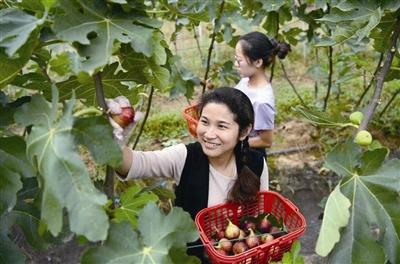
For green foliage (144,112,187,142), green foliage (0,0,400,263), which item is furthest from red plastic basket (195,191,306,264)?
green foliage (144,112,187,142)

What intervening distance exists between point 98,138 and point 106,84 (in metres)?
0.52

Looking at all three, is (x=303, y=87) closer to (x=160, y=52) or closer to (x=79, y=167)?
(x=160, y=52)

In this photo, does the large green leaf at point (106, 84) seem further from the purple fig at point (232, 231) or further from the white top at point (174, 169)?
the purple fig at point (232, 231)

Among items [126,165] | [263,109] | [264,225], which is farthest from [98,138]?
[263,109]

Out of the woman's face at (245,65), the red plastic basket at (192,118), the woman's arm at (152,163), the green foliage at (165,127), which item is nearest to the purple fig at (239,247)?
the woman's arm at (152,163)

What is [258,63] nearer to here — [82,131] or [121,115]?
[121,115]

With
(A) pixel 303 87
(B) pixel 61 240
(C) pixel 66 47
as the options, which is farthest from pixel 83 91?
(A) pixel 303 87

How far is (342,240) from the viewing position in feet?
4.41

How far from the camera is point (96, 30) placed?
3.83ft

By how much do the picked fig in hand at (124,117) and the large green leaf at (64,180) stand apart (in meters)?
0.30

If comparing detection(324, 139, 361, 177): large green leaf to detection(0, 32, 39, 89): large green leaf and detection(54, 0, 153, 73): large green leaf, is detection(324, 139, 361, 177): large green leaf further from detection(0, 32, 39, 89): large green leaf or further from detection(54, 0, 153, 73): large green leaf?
detection(0, 32, 39, 89): large green leaf

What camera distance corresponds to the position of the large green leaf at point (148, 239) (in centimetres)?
113

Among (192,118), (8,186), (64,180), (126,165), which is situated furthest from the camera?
(192,118)

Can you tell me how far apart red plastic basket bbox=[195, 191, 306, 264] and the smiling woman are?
51 millimetres
